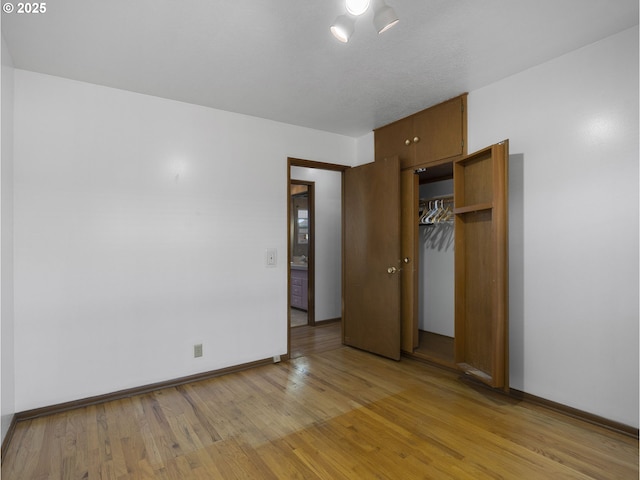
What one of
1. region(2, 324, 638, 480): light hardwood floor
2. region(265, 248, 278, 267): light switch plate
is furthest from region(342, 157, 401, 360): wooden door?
region(265, 248, 278, 267): light switch plate

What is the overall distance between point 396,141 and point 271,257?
1.89 metres

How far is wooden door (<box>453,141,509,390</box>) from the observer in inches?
102

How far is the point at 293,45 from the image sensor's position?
2318 mm

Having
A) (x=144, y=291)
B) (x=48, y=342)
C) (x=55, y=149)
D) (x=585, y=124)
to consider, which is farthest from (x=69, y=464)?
(x=585, y=124)

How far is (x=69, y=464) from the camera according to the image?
2.02 metres

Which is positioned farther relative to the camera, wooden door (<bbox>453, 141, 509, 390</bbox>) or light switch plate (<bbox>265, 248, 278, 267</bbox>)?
light switch plate (<bbox>265, 248, 278, 267</bbox>)

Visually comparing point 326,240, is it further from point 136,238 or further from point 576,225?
point 576,225

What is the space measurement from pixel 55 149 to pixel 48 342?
58.0 inches

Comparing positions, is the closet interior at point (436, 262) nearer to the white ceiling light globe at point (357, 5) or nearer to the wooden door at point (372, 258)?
the wooden door at point (372, 258)

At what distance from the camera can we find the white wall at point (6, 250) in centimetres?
216

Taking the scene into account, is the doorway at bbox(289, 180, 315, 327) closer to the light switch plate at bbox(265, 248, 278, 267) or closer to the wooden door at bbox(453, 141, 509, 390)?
the light switch plate at bbox(265, 248, 278, 267)

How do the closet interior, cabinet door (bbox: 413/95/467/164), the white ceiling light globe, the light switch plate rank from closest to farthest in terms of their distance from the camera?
1. the white ceiling light globe
2. cabinet door (bbox: 413/95/467/164)
3. the light switch plate
4. the closet interior

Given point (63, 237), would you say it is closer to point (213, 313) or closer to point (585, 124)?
point (213, 313)

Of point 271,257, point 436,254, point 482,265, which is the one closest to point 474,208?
point 482,265
